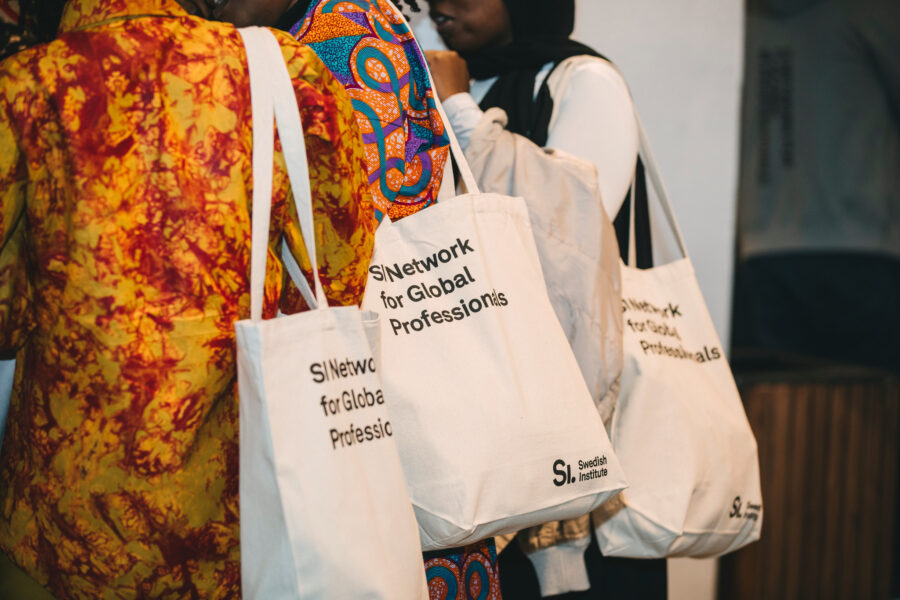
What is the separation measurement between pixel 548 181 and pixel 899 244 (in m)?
3.16

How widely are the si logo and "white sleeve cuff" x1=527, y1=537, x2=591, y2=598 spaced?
48 cm

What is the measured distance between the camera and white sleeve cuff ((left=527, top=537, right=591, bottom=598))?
1.57 m

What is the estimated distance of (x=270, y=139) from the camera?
3.15 feet

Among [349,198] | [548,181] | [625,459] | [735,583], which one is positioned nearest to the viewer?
[349,198]

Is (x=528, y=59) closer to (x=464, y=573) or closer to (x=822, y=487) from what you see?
(x=464, y=573)

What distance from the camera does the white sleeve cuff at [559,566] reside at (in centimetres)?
157

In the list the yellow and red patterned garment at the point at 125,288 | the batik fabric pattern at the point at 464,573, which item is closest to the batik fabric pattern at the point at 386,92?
the yellow and red patterned garment at the point at 125,288

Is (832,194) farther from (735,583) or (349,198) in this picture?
(349,198)

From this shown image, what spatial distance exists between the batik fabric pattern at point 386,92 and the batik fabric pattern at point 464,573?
0.53 meters

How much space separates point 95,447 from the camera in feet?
2.97

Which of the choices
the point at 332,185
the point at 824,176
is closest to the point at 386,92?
the point at 332,185

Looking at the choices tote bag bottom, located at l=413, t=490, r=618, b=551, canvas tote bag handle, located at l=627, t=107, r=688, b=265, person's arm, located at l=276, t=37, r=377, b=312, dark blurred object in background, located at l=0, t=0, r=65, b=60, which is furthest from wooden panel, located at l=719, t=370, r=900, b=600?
dark blurred object in background, located at l=0, t=0, r=65, b=60

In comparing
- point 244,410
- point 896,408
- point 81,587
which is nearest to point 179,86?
point 244,410

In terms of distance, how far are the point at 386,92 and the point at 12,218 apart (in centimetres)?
53
